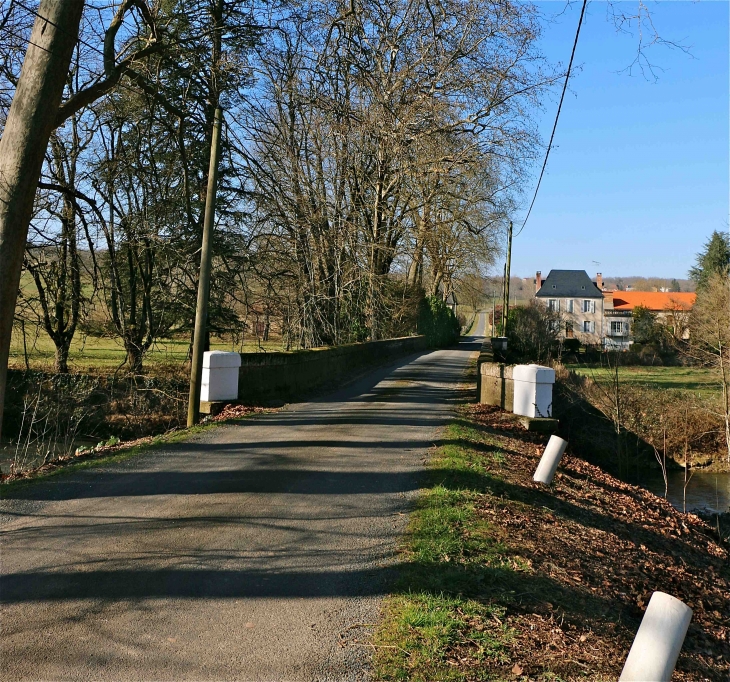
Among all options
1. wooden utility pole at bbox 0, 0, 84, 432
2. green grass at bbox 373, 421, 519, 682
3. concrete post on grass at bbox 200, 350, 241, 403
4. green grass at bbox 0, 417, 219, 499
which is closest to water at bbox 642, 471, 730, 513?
concrete post on grass at bbox 200, 350, 241, 403

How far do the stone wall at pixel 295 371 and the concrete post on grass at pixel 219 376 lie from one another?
14.5 inches

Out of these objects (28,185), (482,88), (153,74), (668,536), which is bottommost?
(668,536)

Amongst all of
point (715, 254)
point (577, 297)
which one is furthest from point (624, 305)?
point (715, 254)

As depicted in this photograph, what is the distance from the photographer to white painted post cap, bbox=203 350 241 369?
12.9 m

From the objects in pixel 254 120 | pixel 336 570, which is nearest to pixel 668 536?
pixel 336 570

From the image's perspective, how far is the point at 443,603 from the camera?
197 inches

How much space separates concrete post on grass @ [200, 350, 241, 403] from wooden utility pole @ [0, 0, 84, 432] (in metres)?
6.56

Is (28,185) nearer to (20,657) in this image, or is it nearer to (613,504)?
(20,657)

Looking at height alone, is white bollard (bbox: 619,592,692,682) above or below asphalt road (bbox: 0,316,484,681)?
above

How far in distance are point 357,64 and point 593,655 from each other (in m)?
13.1

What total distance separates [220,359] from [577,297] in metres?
86.0

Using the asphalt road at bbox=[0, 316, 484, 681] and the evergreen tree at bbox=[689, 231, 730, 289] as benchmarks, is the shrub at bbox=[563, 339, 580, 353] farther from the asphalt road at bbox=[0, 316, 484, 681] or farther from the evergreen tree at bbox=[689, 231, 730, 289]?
the asphalt road at bbox=[0, 316, 484, 681]

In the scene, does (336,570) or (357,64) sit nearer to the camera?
(336,570)

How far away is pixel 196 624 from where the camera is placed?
15.2ft
